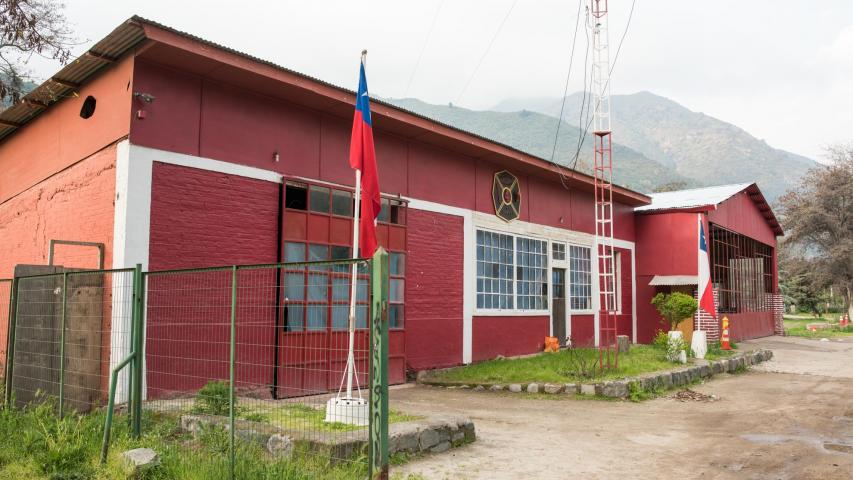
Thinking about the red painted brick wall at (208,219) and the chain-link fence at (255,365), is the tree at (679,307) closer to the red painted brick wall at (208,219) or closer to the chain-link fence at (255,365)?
the chain-link fence at (255,365)

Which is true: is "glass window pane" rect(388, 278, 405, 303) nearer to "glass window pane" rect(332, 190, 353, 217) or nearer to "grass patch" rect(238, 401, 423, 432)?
"glass window pane" rect(332, 190, 353, 217)

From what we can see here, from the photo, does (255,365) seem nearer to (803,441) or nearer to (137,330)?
(137,330)

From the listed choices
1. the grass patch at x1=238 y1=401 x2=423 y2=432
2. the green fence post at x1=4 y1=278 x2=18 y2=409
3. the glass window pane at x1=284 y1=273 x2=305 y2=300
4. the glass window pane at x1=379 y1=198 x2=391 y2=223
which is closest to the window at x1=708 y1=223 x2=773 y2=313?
the glass window pane at x1=379 y1=198 x2=391 y2=223

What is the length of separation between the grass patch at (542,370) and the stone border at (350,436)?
4.53 metres

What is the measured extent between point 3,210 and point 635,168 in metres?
149

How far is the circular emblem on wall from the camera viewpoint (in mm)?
15477

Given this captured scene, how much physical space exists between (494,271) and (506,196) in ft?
6.22

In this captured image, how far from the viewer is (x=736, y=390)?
1222 cm

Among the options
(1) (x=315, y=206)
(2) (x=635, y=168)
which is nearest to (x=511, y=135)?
(2) (x=635, y=168)

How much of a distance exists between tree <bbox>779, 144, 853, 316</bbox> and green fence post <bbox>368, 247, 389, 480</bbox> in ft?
123

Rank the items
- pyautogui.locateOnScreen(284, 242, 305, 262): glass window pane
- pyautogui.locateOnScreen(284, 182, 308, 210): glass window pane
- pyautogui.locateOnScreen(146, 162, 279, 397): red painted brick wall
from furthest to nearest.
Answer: pyautogui.locateOnScreen(284, 182, 308, 210): glass window pane, pyautogui.locateOnScreen(284, 242, 305, 262): glass window pane, pyautogui.locateOnScreen(146, 162, 279, 397): red painted brick wall

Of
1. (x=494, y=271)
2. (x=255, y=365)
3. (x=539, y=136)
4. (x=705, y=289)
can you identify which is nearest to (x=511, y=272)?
(x=494, y=271)

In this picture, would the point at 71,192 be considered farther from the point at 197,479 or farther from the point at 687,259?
the point at 687,259

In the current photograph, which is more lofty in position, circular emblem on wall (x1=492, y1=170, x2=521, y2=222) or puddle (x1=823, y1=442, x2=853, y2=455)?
circular emblem on wall (x1=492, y1=170, x2=521, y2=222)
